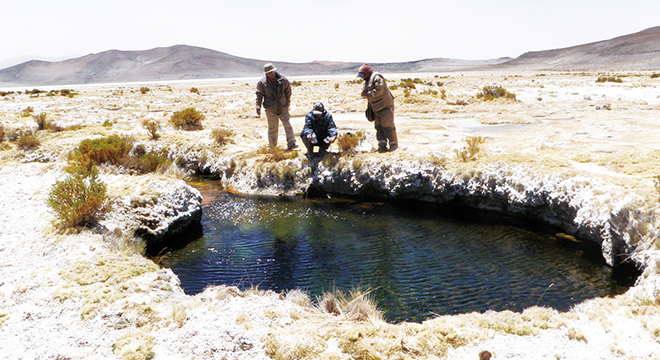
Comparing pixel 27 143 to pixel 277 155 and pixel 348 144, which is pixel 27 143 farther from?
pixel 348 144

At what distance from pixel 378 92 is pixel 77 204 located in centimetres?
767

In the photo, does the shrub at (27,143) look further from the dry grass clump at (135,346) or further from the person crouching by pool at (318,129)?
the dry grass clump at (135,346)

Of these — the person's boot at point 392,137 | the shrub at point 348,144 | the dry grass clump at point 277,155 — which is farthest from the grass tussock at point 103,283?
the person's boot at point 392,137

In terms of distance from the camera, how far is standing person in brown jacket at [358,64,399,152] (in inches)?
447

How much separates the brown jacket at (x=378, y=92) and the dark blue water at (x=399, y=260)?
3060 millimetres

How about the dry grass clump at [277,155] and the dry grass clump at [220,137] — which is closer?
the dry grass clump at [277,155]

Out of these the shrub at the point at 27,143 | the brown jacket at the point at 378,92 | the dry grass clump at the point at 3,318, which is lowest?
the dry grass clump at the point at 3,318

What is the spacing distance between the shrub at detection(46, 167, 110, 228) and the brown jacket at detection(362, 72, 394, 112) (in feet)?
23.0

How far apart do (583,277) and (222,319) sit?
580 centimetres

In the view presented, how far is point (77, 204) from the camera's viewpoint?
710cm

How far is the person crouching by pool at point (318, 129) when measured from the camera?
11.6 metres

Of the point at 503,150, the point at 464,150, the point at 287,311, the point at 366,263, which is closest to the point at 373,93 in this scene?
the point at 464,150

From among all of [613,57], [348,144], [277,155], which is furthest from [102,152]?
[613,57]

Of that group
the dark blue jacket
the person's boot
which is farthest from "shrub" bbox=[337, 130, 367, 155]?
the person's boot
